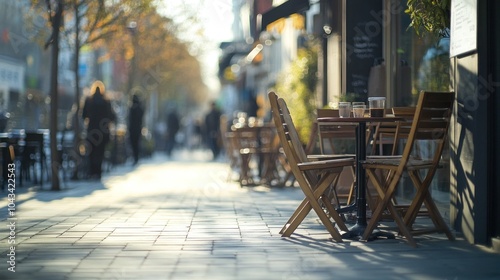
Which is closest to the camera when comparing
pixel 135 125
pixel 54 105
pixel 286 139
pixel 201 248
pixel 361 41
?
pixel 201 248

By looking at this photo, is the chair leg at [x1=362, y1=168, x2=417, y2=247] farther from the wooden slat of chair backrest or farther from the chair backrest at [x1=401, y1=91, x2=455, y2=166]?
the wooden slat of chair backrest

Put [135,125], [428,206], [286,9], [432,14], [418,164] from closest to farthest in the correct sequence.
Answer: [418,164]
[428,206]
[432,14]
[286,9]
[135,125]

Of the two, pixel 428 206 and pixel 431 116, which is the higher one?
pixel 431 116

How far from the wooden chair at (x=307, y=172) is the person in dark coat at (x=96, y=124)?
1058 centimetres

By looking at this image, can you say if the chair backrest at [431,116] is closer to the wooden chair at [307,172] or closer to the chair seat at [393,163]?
the chair seat at [393,163]

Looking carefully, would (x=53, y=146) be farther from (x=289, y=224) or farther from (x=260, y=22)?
(x=289, y=224)

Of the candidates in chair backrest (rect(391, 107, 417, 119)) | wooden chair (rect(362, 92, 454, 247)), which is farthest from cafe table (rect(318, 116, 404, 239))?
chair backrest (rect(391, 107, 417, 119))

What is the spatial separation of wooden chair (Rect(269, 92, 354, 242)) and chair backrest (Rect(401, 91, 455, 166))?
0.67 meters

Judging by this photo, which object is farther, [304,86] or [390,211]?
[304,86]

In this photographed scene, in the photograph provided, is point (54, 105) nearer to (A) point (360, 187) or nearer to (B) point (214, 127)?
(A) point (360, 187)

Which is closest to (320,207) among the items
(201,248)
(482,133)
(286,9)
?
(201,248)

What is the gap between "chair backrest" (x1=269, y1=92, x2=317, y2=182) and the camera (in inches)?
312

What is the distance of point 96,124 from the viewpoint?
18.5m

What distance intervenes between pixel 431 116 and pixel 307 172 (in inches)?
48.8
